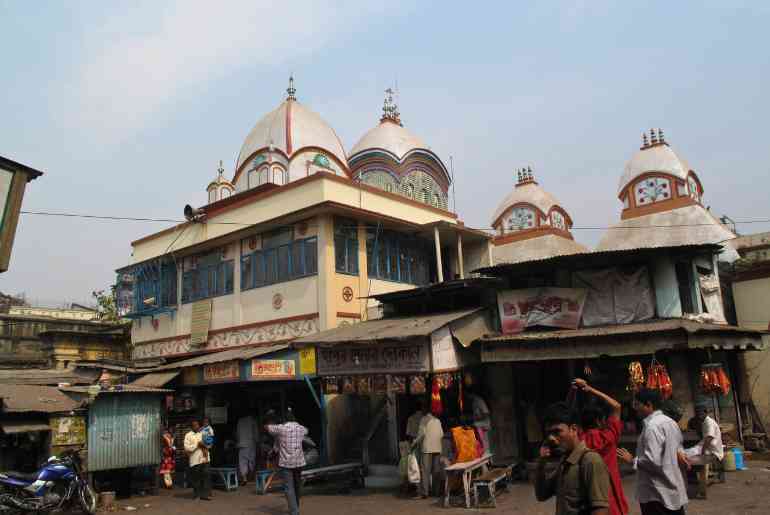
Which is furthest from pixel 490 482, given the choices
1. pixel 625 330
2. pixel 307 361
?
pixel 307 361

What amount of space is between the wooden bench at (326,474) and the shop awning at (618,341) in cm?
358

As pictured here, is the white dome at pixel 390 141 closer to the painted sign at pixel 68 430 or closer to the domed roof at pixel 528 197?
the domed roof at pixel 528 197

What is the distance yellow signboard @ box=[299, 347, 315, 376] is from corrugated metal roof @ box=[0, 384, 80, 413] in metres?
4.27

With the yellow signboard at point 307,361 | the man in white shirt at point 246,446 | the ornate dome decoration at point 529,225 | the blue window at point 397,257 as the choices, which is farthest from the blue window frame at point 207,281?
the ornate dome decoration at point 529,225

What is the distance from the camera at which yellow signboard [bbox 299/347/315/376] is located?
12922mm

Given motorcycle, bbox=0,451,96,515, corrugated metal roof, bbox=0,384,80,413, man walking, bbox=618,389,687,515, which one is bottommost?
motorcycle, bbox=0,451,96,515

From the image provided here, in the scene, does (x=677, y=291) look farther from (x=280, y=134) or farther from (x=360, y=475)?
(x=280, y=134)

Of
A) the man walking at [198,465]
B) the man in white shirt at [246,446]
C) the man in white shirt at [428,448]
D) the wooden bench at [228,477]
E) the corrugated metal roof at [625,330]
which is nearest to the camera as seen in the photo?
the corrugated metal roof at [625,330]

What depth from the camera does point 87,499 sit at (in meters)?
10.4

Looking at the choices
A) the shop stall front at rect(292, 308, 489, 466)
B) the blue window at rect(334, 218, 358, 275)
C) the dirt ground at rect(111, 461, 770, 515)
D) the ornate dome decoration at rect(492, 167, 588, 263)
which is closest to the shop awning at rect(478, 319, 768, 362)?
the shop stall front at rect(292, 308, 489, 466)

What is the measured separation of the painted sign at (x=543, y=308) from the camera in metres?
11.9

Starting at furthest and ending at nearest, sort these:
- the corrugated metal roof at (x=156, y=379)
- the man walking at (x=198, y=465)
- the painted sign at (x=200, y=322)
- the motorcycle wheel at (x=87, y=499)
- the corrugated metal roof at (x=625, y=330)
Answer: the painted sign at (x=200, y=322) < the corrugated metal roof at (x=156, y=379) < the man walking at (x=198, y=465) < the corrugated metal roof at (x=625, y=330) < the motorcycle wheel at (x=87, y=499)

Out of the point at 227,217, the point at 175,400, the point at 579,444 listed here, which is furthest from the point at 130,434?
the point at 579,444

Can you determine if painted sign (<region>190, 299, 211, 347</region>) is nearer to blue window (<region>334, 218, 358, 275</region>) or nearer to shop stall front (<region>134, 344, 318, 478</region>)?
shop stall front (<region>134, 344, 318, 478</region>)
